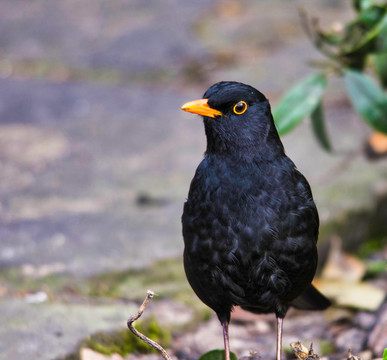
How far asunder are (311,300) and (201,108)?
3.47 ft

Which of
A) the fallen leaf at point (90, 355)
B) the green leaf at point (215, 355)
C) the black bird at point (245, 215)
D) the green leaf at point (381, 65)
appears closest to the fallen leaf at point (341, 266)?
the green leaf at point (381, 65)

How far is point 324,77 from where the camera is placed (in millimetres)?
3926

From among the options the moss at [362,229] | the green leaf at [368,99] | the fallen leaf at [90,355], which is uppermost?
the green leaf at [368,99]

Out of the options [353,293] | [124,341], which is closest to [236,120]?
[124,341]

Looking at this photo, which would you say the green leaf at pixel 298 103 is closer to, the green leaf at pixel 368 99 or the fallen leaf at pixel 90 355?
the green leaf at pixel 368 99

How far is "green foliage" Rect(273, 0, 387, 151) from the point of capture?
374cm

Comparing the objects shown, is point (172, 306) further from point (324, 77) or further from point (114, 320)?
point (324, 77)

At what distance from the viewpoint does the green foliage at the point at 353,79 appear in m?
3.74

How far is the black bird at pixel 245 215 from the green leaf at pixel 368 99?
101 cm

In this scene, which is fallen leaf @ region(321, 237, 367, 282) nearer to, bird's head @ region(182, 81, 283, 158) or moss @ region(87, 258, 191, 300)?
moss @ region(87, 258, 191, 300)

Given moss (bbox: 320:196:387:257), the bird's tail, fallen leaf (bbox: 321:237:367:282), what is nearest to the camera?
the bird's tail

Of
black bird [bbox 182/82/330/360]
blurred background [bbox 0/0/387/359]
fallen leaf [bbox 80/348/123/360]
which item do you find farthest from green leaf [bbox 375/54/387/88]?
fallen leaf [bbox 80/348/123/360]

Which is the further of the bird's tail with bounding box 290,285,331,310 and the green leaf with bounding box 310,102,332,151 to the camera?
the green leaf with bounding box 310,102,332,151

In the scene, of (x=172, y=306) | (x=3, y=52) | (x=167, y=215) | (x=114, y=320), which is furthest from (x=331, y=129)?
(x=3, y=52)
